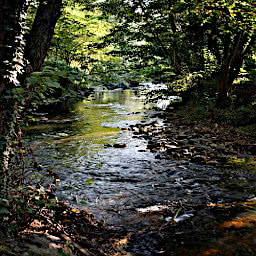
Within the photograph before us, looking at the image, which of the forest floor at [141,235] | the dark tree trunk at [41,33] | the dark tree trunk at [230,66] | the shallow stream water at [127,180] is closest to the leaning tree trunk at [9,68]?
the dark tree trunk at [41,33]

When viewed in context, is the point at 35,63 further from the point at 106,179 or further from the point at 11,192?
the point at 106,179

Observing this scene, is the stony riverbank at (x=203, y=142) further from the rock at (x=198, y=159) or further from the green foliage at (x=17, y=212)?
the green foliage at (x=17, y=212)

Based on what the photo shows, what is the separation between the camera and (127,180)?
5.78 m

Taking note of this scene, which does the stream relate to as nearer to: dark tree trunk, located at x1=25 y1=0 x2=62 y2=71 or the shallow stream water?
the shallow stream water

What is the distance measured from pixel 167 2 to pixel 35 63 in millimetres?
12814

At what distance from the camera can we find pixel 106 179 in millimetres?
5832

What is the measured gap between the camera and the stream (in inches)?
168

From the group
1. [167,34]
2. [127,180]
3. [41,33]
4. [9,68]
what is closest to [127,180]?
[127,180]

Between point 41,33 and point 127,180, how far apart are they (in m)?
3.55

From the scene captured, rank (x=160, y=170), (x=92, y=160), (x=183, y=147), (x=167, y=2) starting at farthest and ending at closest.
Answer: (x=167, y=2)
(x=183, y=147)
(x=92, y=160)
(x=160, y=170)

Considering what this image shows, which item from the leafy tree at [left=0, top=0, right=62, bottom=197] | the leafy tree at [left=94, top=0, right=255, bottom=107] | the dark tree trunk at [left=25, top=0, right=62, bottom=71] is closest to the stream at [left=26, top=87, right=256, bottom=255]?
the leafy tree at [left=0, top=0, right=62, bottom=197]

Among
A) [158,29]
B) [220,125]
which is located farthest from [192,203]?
[158,29]

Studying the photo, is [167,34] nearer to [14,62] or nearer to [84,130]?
[84,130]

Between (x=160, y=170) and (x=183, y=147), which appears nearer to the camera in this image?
(x=160, y=170)
